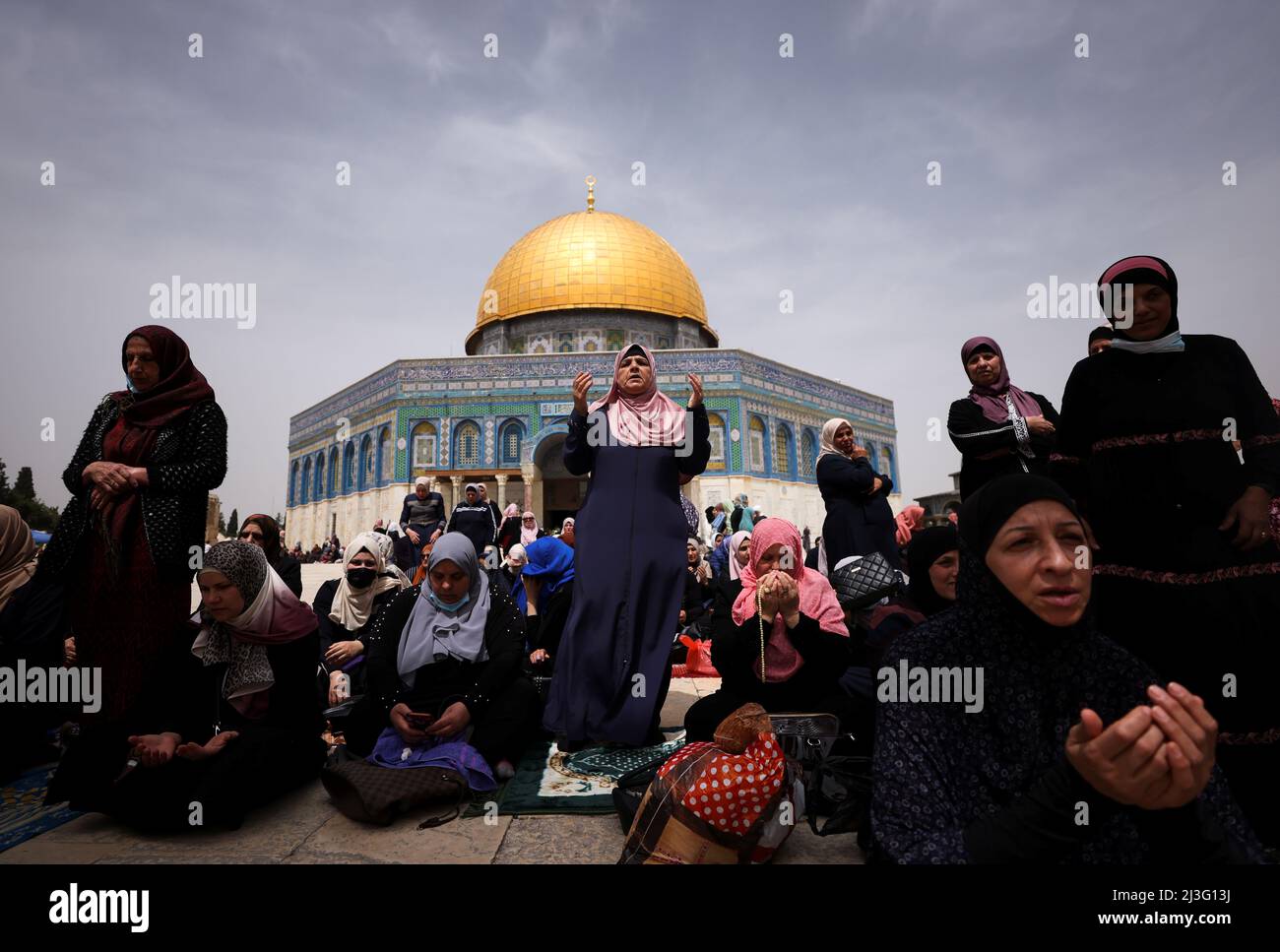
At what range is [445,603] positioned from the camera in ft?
9.87

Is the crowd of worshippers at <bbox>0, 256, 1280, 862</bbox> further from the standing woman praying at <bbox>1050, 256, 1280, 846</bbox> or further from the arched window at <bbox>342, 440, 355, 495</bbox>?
the arched window at <bbox>342, 440, 355, 495</bbox>

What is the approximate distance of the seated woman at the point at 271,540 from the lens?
4078 mm

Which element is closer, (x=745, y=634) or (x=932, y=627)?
(x=932, y=627)

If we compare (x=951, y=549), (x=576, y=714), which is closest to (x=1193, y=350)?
(x=951, y=549)

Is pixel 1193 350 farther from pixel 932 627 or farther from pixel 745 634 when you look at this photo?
pixel 745 634

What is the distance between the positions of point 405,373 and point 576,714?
67.2 feet

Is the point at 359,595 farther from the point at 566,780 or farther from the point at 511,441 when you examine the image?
the point at 511,441

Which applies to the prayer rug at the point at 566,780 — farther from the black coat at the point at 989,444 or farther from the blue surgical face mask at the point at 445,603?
the black coat at the point at 989,444

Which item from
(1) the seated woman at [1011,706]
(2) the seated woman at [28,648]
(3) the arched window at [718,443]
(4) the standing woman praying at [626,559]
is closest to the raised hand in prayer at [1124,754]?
(1) the seated woman at [1011,706]

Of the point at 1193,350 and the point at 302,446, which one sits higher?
the point at 302,446

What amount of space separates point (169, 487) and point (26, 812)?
128 cm

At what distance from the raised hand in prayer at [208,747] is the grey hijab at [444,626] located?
672 mm
